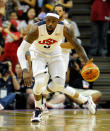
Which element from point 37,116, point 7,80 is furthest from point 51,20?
point 7,80

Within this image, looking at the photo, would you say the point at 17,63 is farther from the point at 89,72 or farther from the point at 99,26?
the point at 89,72

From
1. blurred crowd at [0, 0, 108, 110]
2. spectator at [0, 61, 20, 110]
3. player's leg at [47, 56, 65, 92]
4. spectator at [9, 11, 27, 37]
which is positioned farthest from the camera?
spectator at [9, 11, 27, 37]

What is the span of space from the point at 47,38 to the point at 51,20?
0.39 m

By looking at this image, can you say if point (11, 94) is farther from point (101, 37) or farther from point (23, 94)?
point (101, 37)

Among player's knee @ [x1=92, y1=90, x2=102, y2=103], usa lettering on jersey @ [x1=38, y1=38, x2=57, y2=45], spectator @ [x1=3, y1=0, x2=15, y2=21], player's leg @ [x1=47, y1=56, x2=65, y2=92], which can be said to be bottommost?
player's knee @ [x1=92, y1=90, x2=102, y2=103]

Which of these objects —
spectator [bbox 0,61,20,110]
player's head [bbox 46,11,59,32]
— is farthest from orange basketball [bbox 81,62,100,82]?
spectator [bbox 0,61,20,110]

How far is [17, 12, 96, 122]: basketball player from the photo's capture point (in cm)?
761

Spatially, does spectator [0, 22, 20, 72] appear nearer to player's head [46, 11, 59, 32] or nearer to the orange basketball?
player's head [46, 11, 59, 32]

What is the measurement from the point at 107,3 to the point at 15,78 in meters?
4.02

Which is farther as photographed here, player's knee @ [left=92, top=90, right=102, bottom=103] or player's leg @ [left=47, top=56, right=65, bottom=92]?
player's knee @ [left=92, top=90, right=102, bottom=103]

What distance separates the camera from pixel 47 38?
7.84 metres

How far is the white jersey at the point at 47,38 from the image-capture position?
7.75 metres

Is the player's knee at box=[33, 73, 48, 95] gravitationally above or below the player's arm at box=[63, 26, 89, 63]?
below

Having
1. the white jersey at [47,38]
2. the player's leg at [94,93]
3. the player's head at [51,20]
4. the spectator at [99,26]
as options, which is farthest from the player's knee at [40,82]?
the spectator at [99,26]
